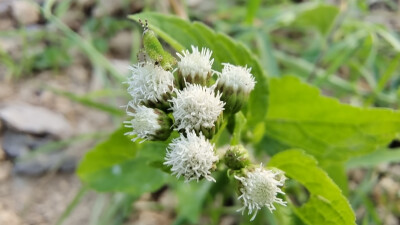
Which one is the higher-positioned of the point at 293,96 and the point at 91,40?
the point at 91,40

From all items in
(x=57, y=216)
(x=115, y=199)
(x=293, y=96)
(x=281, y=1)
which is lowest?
(x=57, y=216)

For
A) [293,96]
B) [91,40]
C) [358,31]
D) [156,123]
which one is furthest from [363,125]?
[91,40]

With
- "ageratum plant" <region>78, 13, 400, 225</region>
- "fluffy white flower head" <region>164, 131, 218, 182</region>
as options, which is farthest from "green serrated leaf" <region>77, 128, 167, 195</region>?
"fluffy white flower head" <region>164, 131, 218, 182</region>

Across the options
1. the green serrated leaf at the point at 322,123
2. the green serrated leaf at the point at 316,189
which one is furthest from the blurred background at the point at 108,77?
the green serrated leaf at the point at 316,189

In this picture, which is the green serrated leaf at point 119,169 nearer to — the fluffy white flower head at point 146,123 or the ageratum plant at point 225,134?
the ageratum plant at point 225,134

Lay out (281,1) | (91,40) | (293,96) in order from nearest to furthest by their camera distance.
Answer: (293,96)
(91,40)
(281,1)

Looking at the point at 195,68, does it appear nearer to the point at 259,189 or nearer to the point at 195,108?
the point at 195,108

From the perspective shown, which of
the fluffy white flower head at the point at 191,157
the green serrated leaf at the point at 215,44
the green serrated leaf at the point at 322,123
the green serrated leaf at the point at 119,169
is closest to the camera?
the fluffy white flower head at the point at 191,157

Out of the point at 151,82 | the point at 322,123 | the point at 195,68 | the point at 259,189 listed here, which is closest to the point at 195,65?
the point at 195,68

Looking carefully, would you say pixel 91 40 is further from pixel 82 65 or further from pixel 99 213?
pixel 99 213
